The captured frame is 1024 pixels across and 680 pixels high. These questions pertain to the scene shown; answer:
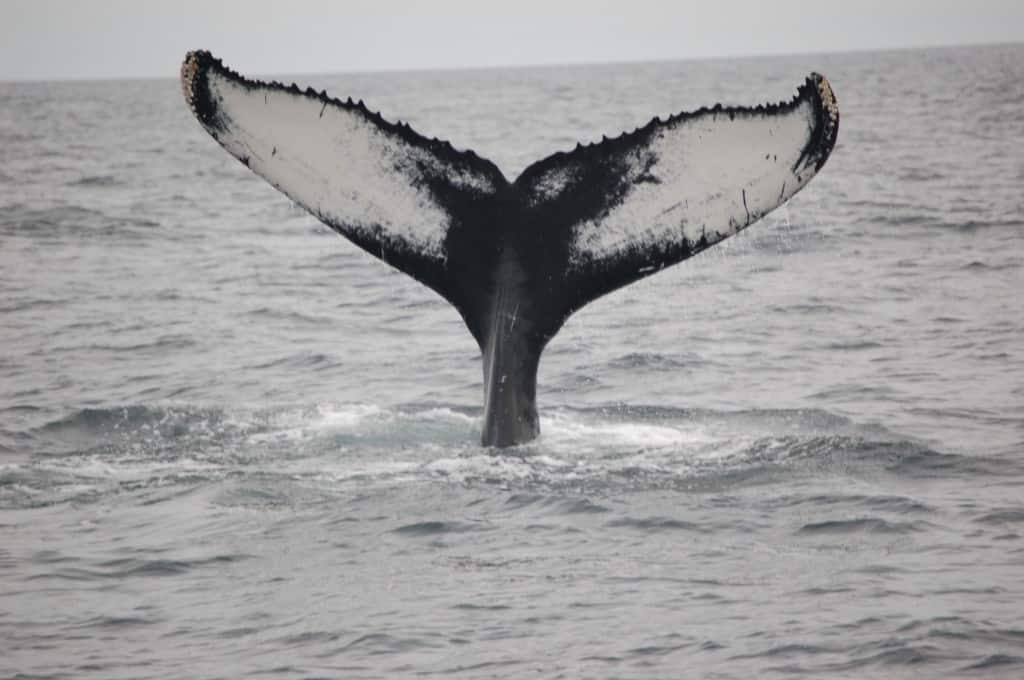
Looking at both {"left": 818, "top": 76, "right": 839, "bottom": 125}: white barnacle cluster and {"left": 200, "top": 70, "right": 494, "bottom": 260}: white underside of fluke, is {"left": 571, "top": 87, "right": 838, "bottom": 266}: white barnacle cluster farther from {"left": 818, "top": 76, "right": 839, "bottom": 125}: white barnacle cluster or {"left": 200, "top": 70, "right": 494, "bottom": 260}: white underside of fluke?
{"left": 200, "top": 70, "right": 494, "bottom": 260}: white underside of fluke

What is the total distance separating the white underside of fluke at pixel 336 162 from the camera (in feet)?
23.6

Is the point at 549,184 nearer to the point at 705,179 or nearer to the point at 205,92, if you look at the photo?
the point at 705,179

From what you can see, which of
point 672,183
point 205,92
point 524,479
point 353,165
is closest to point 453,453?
point 524,479

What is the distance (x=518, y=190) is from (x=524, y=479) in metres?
1.54

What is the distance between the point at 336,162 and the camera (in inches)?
293

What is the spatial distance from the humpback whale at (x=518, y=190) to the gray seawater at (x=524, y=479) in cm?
105

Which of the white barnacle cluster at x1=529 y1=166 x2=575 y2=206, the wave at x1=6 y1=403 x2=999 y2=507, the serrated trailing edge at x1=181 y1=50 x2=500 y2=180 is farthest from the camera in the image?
the wave at x1=6 y1=403 x2=999 y2=507

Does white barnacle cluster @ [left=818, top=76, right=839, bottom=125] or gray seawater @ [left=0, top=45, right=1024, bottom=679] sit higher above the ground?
white barnacle cluster @ [left=818, top=76, right=839, bottom=125]

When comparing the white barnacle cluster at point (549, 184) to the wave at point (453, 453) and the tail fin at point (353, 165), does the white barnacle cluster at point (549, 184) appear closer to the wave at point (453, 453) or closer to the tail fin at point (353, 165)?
the tail fin at point (353, 165)

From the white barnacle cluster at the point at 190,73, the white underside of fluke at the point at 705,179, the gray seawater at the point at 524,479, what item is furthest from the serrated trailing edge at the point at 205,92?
the gray seawater at the point at 524,479

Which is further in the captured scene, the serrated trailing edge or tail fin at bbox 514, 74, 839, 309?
the serrated trailing edge

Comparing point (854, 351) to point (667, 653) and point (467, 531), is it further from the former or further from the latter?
point (667, 653)

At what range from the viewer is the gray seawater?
6.58 m

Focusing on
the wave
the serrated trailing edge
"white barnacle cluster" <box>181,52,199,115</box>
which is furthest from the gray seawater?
"white barnacle cluster" <box>181,52,199,115</box>
